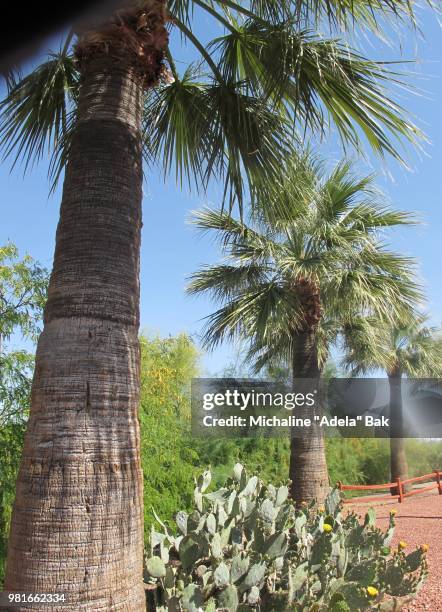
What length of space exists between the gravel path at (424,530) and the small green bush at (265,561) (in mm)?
770

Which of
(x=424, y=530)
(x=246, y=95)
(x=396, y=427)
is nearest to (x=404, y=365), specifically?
(x=396, y=427)

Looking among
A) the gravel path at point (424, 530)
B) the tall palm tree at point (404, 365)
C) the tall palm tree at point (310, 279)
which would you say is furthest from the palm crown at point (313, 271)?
the tall palm tree at point (404, 365)

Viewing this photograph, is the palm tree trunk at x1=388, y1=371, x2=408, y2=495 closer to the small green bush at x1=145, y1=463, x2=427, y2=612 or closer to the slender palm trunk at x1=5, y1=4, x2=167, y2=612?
the small green bush at x1=145, y1=463, x2=427, y2=612

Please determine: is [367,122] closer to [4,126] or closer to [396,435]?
[4,126]

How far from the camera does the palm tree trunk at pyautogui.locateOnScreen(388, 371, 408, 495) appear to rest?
18.8 meters

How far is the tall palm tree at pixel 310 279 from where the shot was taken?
9.31 meters

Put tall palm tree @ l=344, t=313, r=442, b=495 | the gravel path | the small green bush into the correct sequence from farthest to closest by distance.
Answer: tall palm tree @ l=344, t=313, r=442, b=495
the gravel path
the small green bush

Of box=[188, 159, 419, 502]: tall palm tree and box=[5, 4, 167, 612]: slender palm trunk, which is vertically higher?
box=[188, 159, 419, 502]: tall palm tree

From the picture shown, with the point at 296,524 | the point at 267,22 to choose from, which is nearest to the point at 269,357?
the point at 296,524

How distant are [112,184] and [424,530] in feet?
31.1

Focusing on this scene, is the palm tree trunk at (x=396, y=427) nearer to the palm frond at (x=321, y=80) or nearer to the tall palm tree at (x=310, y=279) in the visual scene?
the tall palm tree at (x=310, y=279)

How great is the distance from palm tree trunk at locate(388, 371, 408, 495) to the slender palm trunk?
680 inches

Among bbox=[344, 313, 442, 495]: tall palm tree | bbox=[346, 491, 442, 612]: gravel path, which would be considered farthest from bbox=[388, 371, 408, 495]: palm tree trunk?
bbox=[346, 491, 442, 612]: gravel path

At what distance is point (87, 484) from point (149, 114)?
142 inches
